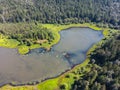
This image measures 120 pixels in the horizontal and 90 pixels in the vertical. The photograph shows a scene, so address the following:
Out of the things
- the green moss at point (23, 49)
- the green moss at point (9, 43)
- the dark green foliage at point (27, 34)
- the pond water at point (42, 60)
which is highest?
the dark green foliage at point (27, 34)

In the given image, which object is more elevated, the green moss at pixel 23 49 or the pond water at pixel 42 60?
the green moss at pixel 23 49

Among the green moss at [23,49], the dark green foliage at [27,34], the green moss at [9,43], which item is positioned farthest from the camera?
the dark green foliage at [27,34]

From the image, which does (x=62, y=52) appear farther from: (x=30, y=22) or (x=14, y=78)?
(x=30, y=22)

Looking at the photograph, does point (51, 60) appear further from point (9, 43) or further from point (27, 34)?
point (9, 43)

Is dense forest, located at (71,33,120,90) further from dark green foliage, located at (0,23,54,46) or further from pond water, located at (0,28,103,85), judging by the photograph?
dark green foliage, located at (0,23,54,46)

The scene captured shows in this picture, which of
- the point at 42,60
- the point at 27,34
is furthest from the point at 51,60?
the point at 27,34

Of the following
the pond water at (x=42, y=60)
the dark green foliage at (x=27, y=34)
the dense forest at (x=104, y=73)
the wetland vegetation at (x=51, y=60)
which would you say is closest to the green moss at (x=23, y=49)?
the wetland vegetation at (x=51, y=60)

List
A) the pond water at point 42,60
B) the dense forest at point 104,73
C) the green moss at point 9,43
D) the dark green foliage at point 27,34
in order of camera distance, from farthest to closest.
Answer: the dark green foliage at point 27,34
the green moss at point 9,43
the pond water at point 42,60
the dense forest at point 104,73

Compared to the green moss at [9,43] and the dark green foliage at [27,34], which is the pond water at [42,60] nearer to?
the green moss at [9,43]
